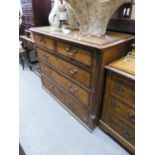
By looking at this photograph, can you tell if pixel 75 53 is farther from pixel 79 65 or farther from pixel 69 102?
pixel 69 102

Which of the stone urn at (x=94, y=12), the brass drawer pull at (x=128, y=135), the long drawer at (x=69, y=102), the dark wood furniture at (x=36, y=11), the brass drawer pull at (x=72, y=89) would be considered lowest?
the brass drawer pull at (x=128, y=135)

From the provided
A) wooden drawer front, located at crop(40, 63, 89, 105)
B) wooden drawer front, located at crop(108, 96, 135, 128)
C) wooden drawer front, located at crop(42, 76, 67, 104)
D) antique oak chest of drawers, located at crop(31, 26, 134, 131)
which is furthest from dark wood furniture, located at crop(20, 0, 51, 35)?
wooden drawer front, located at crop(108, 96, 135, 128)

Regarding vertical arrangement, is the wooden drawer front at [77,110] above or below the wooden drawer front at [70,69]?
below

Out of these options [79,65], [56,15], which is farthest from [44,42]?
[79,65]

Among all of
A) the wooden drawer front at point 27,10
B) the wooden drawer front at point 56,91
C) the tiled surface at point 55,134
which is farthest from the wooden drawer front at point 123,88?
the wooden drawer front at point 27,10

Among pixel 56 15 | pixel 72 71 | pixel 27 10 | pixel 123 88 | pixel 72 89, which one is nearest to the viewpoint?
pixel 123 88

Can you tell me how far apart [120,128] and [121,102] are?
30cm

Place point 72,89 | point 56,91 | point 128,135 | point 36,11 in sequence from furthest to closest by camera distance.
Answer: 1. point 36,11
2. point 56,91
3. point 72,89
4. point 128,135

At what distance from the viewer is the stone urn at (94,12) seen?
3.68 feet

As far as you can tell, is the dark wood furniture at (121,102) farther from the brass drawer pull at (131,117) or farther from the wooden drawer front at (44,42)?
the wooden drawer front at (44,42)

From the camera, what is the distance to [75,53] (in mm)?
1298

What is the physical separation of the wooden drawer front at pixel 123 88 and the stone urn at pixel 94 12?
0.43 metres

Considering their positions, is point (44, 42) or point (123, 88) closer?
point (123, 88)
